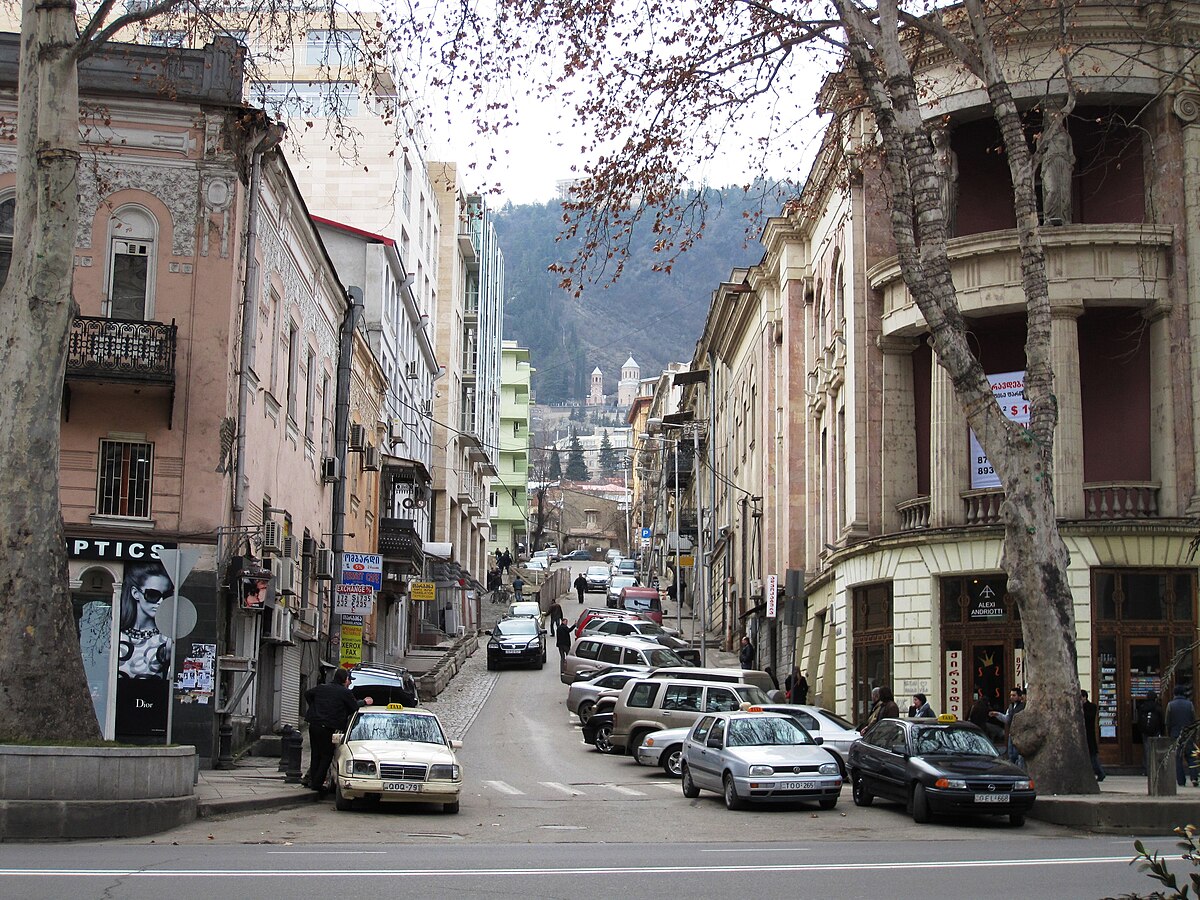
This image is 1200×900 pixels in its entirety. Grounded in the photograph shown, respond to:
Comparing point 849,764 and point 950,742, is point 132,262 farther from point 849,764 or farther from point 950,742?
point 950,742

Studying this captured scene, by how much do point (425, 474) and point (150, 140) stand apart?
2447cm

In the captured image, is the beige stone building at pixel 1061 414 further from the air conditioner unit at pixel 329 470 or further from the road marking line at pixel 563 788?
the air conditioner unit at pixel 329 470

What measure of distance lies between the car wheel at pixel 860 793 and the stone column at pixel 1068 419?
388 inches

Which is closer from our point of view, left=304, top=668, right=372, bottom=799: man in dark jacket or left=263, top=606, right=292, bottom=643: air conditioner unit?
left=304, top=668, right=372, bottom=799: man in dark jacket

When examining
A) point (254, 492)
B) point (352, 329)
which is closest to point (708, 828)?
point (254, 492)

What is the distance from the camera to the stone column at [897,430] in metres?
31.6

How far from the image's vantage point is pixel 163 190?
24641 millimetres

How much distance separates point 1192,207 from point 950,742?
48.3 feet

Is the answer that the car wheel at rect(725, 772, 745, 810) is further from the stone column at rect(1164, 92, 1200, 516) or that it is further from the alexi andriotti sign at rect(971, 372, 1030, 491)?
the stone column at rect(1164, 92, 1200, 516)

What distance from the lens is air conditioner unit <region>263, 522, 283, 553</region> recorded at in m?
25.5

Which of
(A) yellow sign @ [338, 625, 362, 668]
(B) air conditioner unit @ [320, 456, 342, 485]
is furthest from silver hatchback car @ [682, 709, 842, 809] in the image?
(B) air conditioner unit @ [320, 456, 342, 485]

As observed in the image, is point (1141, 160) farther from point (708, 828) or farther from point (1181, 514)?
point (708, 828)

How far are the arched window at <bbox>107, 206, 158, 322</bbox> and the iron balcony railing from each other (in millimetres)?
826

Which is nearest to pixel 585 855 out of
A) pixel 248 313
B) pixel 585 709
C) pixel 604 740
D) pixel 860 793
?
pixel 860 793
